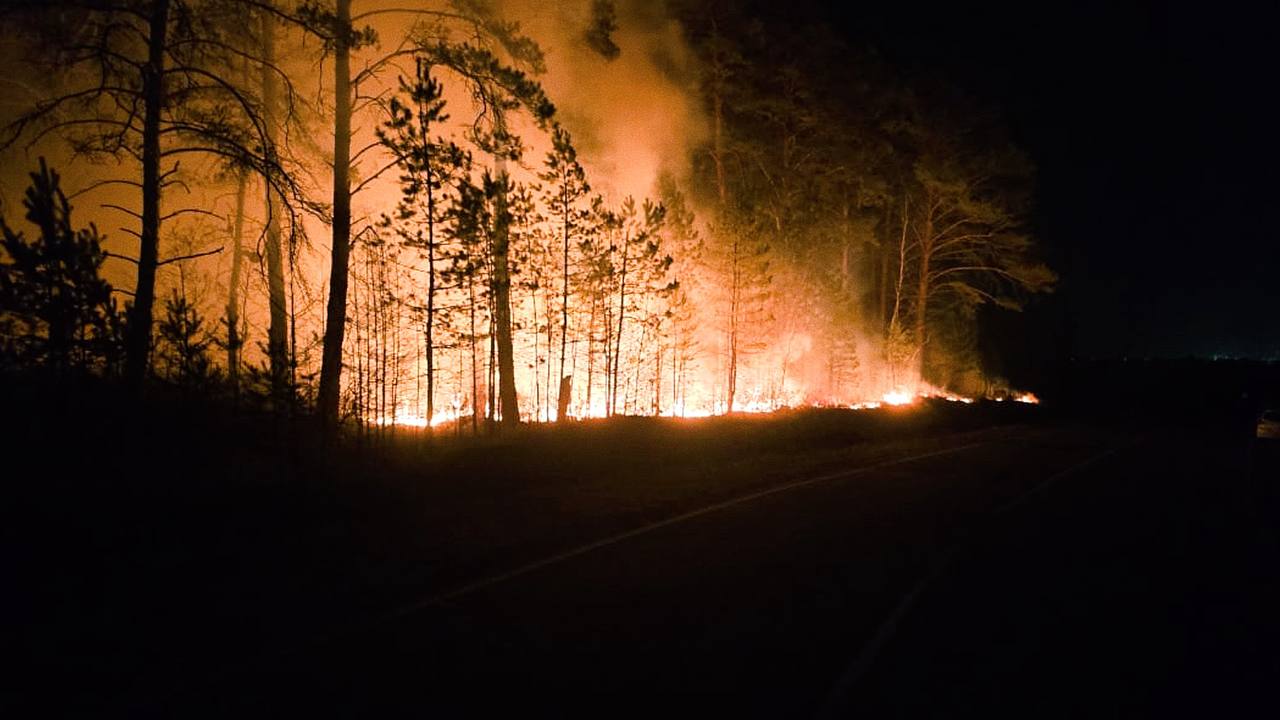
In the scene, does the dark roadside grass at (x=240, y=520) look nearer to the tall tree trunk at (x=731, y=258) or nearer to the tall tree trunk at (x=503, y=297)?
the tall tree trunk at (x=503, y=297)

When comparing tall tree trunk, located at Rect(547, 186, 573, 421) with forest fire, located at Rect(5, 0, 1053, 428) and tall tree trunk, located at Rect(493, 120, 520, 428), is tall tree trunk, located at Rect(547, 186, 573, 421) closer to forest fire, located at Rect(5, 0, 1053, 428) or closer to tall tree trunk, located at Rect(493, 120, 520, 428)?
forest fire, located at Rect(5, 0, 1053, 428)

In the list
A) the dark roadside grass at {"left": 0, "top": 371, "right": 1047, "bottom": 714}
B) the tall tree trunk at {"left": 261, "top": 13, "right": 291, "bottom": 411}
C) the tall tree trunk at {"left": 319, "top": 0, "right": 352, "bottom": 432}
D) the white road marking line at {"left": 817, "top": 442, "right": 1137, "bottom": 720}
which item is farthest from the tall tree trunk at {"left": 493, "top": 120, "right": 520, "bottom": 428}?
the white road marking line at {"left": 817, "top": 442, "right": 1137, "bottom": 720}

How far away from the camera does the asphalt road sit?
194 inches

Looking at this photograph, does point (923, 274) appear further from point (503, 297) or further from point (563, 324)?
point (503, 297)

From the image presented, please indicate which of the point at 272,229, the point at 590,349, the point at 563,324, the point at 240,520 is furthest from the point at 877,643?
the point at 272,229

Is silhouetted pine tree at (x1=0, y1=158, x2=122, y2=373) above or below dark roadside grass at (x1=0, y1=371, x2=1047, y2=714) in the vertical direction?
above

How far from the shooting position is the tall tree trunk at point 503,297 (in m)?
16.3

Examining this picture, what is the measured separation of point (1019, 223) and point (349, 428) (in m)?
29.9

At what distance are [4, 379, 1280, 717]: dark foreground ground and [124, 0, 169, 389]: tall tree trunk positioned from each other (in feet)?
3.21

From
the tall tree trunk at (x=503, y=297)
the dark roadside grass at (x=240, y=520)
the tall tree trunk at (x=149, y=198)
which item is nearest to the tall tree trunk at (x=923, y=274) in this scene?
the dark roadside grass at (x=240, y=520)

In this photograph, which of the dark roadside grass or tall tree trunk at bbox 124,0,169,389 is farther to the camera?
tall tree trunk at bbox 124,0,169,389

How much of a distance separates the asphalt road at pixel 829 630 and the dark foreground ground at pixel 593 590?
1.2 inches

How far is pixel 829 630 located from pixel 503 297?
42.4ft

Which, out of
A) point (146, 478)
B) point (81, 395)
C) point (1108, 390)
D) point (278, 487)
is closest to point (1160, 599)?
point (278, 487)
